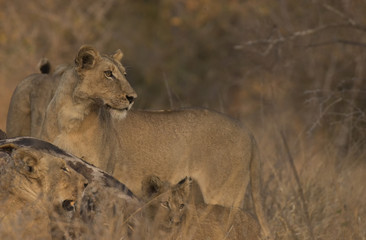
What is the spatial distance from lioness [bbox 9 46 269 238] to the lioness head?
0.02 metres

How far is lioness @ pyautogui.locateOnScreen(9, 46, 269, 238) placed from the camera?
561cm

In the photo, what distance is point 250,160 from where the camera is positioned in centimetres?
633

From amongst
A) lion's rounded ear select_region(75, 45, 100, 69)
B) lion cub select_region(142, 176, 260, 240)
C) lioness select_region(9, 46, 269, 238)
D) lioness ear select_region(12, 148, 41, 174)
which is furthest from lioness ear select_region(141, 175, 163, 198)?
lioness ear select_region(12, 148, 41, 174)

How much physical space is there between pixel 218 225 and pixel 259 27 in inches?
188

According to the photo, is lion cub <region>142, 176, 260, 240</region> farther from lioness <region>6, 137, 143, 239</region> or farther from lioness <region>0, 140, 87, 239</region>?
lioness <region>0, 140, 87, 239</region>

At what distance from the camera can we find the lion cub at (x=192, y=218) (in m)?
4.66

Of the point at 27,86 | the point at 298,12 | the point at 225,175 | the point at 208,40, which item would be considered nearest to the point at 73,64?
the point at 27,86

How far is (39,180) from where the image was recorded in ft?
13.5

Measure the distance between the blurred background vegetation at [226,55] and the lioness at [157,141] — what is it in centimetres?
111

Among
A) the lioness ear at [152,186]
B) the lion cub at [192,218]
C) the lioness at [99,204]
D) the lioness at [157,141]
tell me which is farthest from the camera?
the lioness at [157,141]

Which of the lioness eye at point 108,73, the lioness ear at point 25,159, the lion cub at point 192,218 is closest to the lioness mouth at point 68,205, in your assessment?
the lioness ear at point 25,159

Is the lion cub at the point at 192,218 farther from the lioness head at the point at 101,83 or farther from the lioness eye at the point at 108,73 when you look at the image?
the lioness eye at the point at 108,73

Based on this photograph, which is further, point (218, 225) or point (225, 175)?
point (225, 175)

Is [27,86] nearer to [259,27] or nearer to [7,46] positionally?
[259,27]
